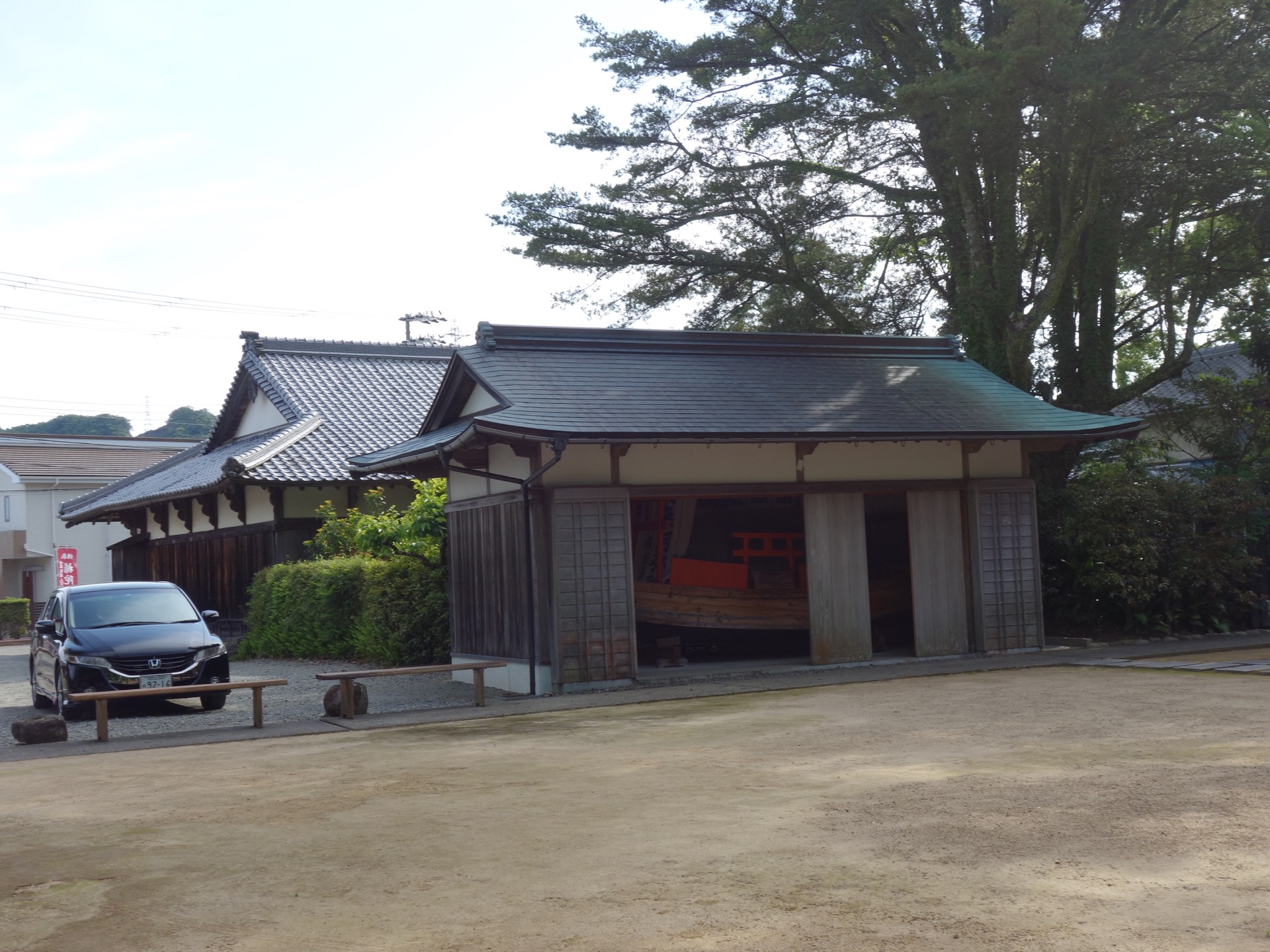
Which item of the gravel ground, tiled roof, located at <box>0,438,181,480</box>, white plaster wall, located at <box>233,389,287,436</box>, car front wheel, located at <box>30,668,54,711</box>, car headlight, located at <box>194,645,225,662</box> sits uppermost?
tiled roof, located at <box>0,438,181,480</box>

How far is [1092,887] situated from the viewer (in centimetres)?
487

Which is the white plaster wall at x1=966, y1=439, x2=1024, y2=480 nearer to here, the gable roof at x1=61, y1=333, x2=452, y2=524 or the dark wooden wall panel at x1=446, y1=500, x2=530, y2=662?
the dark wooden wall panel at x1=446, y1=500, x2=530, y2=662

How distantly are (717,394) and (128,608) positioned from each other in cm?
743

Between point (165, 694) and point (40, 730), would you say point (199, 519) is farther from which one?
point (40, 730)

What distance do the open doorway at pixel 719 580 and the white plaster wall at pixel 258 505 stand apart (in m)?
7.90

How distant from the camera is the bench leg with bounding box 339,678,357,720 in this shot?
1172cm

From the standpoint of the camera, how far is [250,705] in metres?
14.0

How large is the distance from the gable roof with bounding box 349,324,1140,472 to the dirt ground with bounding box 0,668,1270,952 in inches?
156

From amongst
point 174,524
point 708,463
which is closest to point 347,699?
point 708,463

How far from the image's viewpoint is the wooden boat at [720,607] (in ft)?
49.6

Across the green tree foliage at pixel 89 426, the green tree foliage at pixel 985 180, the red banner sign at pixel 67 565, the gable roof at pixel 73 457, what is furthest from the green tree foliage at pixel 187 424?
the green tree foliage at pixel 985 180

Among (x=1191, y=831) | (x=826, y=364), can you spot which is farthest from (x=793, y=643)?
(x=1191, y=831)

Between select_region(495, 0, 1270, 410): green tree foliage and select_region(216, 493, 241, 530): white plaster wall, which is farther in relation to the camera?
select_region(216, 493, 241, 530): white plaster wall

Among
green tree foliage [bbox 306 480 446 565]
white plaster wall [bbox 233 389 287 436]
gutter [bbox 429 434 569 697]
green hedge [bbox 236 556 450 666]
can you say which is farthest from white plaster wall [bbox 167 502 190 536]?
gutter [bbox 429 434 569 697]
